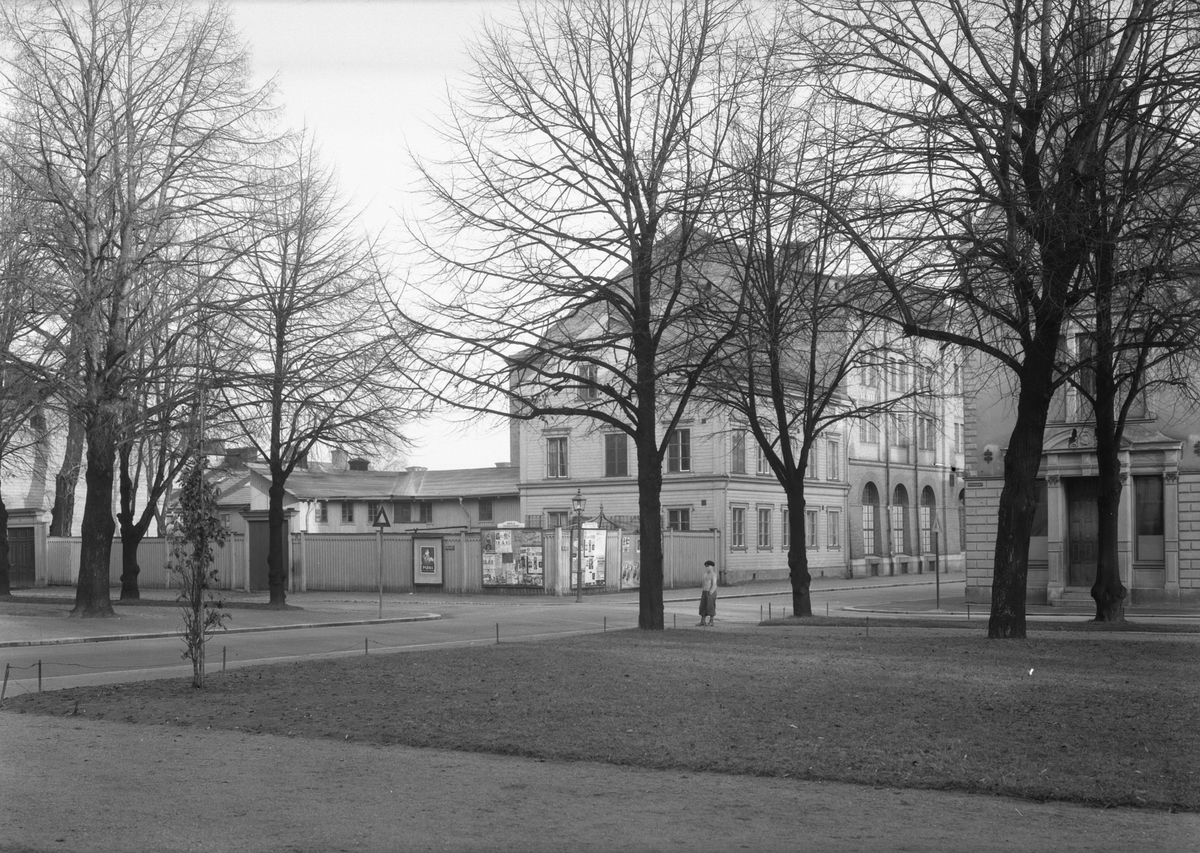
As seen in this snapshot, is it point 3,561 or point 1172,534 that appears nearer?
point 1172,534

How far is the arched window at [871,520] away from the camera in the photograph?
66875mm

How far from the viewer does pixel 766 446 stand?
93.8ft

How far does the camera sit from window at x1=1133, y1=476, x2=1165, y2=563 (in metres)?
36.3

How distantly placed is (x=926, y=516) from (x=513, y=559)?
34550mm

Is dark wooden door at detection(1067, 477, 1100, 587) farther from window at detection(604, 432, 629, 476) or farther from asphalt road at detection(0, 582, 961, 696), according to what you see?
window at detection(604, 432, 629, 476)

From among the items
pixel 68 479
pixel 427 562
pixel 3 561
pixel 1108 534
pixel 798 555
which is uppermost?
pixel 68 479

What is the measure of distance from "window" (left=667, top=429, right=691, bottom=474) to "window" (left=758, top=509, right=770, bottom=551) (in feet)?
14.2

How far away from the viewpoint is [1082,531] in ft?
124

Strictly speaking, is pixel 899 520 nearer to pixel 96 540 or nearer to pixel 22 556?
pixel 22 556

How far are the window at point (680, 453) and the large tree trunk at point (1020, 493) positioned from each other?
36738 millimetres

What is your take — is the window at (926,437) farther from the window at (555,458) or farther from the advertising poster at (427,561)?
the advertising poster at (427,561)

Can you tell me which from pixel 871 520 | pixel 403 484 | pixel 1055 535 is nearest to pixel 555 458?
pixel 403 484

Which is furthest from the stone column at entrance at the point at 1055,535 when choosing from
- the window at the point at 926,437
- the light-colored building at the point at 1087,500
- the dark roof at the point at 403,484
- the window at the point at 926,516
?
the window at the point at 926,516

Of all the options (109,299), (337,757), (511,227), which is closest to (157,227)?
(109,299)
